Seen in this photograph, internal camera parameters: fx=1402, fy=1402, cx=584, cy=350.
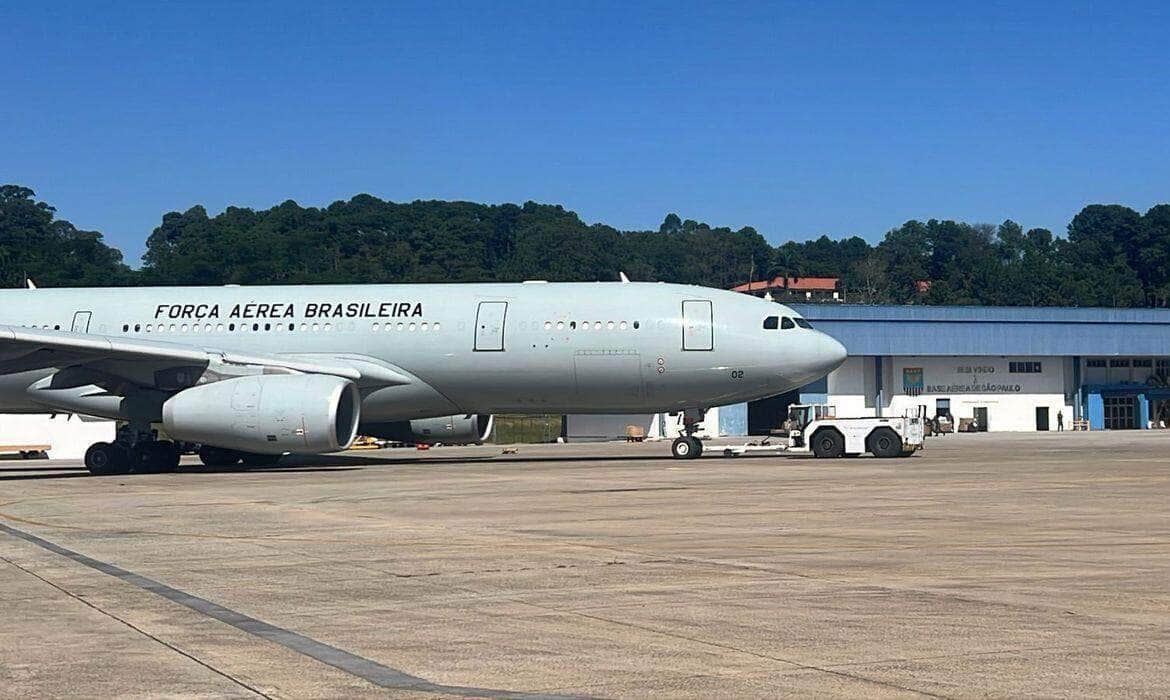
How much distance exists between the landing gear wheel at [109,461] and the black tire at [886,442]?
17.6m

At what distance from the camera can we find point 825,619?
948 centimetres

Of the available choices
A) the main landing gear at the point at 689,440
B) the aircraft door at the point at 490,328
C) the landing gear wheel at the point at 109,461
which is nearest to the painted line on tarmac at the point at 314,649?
the aircraft door at the point at 490,328

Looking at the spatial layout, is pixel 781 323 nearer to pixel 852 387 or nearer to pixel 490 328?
pixel 490 328

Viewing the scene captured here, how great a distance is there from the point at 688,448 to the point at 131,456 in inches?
527

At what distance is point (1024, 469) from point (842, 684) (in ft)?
71.2

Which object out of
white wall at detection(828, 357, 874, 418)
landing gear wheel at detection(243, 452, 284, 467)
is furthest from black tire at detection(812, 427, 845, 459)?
white wall at detection(828, 357, 874, 418)

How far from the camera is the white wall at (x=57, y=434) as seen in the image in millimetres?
50812

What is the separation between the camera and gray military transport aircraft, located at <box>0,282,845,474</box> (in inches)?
1195

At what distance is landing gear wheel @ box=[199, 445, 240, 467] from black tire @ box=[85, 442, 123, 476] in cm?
277

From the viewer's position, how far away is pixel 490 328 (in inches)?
1276

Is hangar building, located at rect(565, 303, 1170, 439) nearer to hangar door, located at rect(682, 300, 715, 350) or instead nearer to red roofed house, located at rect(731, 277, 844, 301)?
hangar door, located at rect(682, 300, 715, 350)

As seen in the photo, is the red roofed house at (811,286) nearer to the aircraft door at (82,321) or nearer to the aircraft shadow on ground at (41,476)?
the aircraft door at (82,321)

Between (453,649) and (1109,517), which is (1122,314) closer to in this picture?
(1109,517)

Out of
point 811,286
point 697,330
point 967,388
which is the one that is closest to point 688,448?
point 697,330
